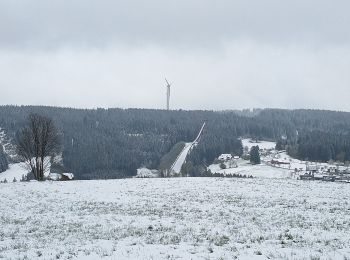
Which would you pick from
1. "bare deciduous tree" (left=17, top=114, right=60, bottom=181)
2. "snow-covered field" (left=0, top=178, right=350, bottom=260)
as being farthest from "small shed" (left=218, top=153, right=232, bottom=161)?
"snow-covered field" (left=0, top=178, right=350, bottom=260)

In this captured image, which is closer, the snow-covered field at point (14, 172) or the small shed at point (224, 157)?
the snow-covered field at point (14, 172)

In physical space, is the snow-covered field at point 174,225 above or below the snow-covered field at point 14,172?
above

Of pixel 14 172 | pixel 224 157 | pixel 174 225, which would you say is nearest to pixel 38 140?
pixel 174 225

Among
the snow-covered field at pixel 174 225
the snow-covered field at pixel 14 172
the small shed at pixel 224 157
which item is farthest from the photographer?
the small shed at pixel 224 157

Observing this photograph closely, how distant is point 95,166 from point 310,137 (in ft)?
305

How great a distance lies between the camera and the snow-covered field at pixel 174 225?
50.6 feet

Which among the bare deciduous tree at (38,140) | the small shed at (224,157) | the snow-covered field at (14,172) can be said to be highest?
the bare deciduous tree at (38,140)

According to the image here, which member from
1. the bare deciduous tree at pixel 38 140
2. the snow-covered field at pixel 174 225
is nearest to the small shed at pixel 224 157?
the bare deciduous tree at pixel 38 140

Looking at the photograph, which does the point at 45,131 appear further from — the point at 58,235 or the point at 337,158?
the point at 337,158

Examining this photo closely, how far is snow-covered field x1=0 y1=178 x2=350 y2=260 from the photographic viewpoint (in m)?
15.4

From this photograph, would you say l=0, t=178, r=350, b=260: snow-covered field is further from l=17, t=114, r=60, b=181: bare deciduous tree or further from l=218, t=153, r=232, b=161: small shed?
l=218, t=153, r=232, b=161: small shed

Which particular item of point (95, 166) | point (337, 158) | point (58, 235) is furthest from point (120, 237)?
point (95, 166)

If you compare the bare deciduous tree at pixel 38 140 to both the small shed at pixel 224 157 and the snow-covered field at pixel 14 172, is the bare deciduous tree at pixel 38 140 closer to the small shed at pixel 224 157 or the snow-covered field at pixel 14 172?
the snow-covered field at pixel 14 172

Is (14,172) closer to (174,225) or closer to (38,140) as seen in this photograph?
(38,140)
